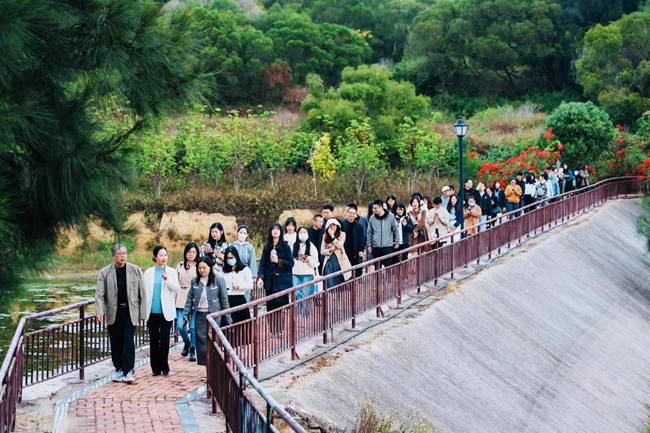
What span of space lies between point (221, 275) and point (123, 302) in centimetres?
210

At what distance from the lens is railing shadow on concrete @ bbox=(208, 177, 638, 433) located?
10617 mm

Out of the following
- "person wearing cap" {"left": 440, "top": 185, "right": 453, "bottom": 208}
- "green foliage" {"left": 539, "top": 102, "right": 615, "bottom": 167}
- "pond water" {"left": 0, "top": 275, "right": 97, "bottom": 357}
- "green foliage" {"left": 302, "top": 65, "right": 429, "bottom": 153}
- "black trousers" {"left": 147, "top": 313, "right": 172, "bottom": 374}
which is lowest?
"pond water" {"left": 0, "top": 275, "right": 97, "bottom": 357}

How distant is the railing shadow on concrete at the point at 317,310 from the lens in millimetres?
10617

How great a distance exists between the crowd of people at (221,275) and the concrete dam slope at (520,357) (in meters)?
1.39

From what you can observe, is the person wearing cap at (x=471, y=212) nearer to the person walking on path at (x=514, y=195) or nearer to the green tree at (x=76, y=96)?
the person walking on path at (x=514, y=195)

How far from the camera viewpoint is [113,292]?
12953 millimetres

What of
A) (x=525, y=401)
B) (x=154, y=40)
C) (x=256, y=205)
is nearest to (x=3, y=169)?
(x=154, y=40)

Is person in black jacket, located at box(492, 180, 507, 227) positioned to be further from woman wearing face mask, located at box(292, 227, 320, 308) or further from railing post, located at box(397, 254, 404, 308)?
woman wearing face mask, located at box(292, 227, 320, 308)

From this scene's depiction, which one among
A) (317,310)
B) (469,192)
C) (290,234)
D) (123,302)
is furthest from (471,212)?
(123,302)

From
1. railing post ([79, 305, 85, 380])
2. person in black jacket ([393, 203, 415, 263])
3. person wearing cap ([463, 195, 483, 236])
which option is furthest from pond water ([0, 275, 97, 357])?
person wearing cap ([463, 195, 483, 236])

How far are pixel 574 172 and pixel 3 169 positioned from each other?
3300 cm

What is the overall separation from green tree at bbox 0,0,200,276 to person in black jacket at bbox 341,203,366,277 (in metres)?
7.52

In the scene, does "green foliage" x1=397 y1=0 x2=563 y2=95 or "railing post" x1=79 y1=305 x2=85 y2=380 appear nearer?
"railing post" x1=79 y1=305 x2=85 y2=380

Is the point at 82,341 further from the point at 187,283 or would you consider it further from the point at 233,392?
the point at 233,392
